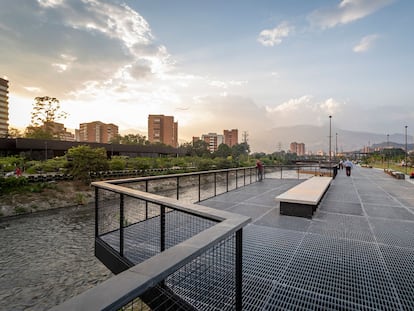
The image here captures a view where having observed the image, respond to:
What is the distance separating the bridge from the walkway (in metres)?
0.01

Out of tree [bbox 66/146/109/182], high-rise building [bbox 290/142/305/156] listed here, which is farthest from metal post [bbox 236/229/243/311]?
high-rise building [bbox 290/142/305/156]

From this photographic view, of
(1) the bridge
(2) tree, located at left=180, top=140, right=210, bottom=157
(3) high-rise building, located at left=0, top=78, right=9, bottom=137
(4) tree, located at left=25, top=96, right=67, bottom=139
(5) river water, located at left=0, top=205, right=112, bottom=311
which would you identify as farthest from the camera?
(3) high-rise building, located at left=0, top=78, right=9, bottom=137

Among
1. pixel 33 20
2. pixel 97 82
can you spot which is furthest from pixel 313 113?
pixel 33 20

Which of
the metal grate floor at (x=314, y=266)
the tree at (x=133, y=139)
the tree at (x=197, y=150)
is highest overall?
the tree at (x=133, y=139)

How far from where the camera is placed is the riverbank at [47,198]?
12918 mm

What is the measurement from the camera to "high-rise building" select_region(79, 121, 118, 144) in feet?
314

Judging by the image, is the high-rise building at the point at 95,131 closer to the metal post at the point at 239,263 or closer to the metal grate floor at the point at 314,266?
the metal grate floor at the point at 314,266

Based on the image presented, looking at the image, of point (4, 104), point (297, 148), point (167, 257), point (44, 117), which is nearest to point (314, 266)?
point (167, 257)

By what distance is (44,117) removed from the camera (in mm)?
38156

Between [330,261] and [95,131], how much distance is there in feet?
353

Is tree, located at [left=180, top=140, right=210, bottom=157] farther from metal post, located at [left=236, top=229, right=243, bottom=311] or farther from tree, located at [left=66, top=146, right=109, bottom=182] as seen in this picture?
metal post, located at [left=236, top=229, right=243, bottom=311]

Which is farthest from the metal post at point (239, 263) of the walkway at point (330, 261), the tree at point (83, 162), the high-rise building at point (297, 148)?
the high-rise building at point (297, 148)

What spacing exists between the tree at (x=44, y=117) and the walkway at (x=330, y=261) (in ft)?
144

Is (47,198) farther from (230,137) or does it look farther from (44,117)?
(230,137)
